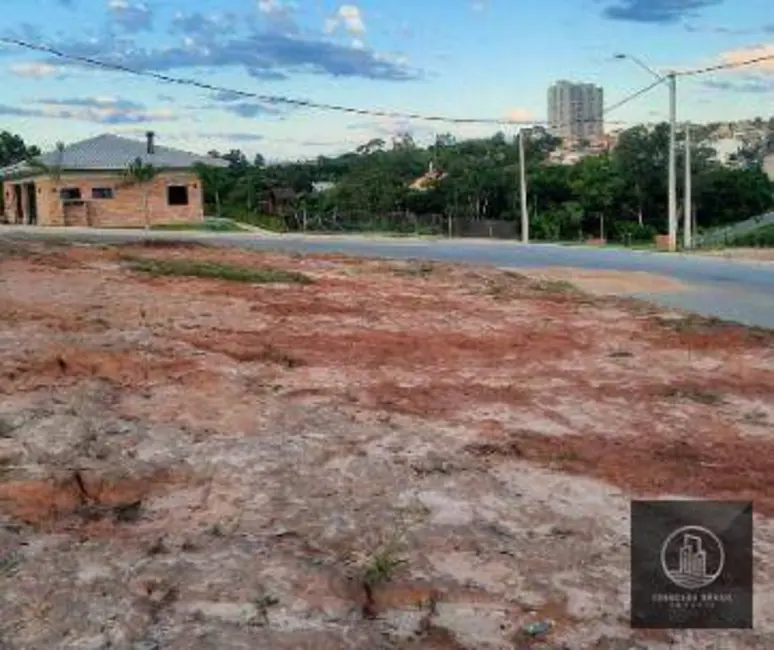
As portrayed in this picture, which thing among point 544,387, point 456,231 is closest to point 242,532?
point 544,387

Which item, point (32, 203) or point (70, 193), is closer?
point (70, 193)

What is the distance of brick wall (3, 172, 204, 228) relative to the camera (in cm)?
5003

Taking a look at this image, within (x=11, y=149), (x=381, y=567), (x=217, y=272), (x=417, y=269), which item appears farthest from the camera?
(x=11, y=149)

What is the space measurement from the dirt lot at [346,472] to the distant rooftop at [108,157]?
126 ft

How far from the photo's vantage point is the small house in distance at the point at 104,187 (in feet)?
164

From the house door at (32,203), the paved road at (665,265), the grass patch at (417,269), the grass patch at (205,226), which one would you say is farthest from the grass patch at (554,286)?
the house door at (32,203)

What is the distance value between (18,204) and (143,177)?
11008mm

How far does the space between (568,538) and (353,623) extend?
1.77 m

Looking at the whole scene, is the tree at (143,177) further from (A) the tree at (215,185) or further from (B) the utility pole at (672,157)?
(B) the utility pole at (672,157)

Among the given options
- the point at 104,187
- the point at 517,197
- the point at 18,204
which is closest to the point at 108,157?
the point at 104,187

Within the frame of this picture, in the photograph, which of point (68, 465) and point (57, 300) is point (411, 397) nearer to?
point (68, 465)

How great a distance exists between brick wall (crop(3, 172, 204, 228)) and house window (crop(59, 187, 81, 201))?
0.14 meters

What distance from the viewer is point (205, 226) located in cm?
4981

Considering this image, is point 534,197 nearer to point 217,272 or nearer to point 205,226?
point 205,226
